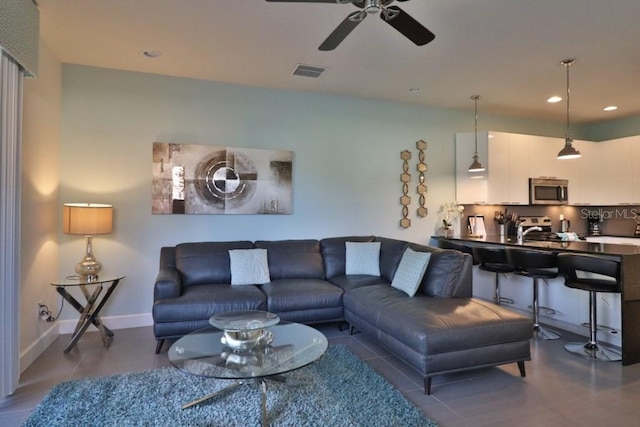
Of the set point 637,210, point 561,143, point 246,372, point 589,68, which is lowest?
point 246,372

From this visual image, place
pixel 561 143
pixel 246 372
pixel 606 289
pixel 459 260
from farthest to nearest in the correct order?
pixel 561 143 → pixel 459 260 → pixel 606 289 → pixel 246 372

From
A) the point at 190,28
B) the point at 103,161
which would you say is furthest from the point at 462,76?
the point at 103,161

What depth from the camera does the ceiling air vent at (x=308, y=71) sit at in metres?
3.90

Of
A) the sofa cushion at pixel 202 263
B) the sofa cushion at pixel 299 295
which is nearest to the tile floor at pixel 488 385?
the sofa cushion at pixel 299 295

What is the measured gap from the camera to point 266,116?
456 cm

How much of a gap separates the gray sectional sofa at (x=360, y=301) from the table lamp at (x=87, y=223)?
2.11ft

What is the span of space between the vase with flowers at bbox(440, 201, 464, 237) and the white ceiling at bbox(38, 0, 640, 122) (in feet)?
5.20

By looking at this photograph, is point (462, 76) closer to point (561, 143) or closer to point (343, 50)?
point (343, 50)

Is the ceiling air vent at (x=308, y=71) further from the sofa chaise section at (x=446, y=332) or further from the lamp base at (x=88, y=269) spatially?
the lamp base at (x=88, y=269)

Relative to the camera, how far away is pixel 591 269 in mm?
3105

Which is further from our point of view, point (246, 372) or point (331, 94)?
point (331, 94)

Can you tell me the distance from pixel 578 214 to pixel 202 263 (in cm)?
636

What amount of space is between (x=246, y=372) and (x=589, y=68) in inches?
174

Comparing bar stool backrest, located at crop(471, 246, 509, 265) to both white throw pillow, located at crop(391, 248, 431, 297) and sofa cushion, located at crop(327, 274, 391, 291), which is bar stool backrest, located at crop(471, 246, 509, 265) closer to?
white throw pillow, located at crop(391, 248, 431, 297)
